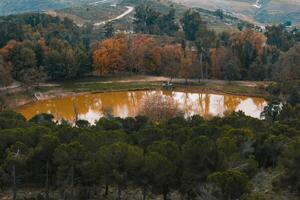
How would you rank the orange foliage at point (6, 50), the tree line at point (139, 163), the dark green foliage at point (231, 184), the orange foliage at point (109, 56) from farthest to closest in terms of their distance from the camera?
1. the orange foliage at point (109, 56)
2. the orange foliage at point (6, 50)
3. the tree line at point (139, 163)
4. the dark green foliage at point (231, 184)

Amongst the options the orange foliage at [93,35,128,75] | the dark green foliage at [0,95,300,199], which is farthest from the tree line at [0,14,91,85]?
the dark green foliage at [0,95,300,199]

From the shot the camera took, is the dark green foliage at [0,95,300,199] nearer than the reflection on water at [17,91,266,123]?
Yes

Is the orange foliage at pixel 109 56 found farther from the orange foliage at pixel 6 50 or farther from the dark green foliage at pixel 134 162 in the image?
the dark green foliage at pixel 134 162

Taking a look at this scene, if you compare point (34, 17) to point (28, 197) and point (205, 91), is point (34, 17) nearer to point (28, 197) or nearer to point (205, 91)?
point (205, 91)

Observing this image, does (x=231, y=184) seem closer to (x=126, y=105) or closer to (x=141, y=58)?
(x=126, y=105)

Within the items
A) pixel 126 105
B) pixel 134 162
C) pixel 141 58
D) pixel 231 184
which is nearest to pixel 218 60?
pixel 141 58

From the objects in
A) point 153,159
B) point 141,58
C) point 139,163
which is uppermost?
point 153,159

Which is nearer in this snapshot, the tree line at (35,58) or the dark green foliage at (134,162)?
the dark green foliage at (134,162)

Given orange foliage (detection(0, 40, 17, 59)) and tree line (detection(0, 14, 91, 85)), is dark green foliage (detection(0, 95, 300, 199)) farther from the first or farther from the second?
orange foliage (detection(0, 40, 17, 59))

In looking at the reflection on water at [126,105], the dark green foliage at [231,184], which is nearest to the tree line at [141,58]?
the reflection on water at [126,105]
